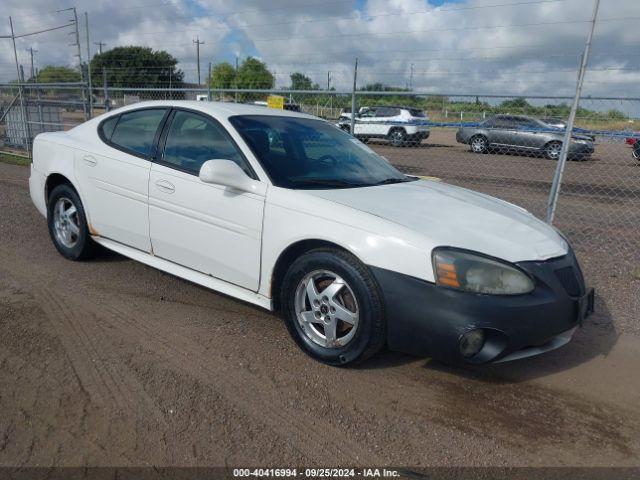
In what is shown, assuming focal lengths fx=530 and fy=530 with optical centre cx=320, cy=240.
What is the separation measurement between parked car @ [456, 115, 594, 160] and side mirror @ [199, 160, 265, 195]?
4980 mm

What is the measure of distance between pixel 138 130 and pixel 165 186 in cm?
80

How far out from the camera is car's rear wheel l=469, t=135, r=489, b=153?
16.3m

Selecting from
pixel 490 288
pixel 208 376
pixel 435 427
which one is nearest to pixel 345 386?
pixel 435 427

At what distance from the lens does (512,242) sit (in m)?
3.14

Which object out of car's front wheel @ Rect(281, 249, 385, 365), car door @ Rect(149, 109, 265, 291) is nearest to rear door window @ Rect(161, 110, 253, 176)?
car door @ Rect(149, 109, 265, 291)

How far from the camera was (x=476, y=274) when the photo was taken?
2.90 metres

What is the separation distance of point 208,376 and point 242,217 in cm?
105

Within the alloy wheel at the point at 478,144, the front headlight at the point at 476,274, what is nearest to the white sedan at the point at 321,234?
the front headlight at the point at 476,274

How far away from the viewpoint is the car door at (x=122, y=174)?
421 cm

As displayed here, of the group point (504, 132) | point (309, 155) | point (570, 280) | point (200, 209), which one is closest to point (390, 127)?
point (504, 132)

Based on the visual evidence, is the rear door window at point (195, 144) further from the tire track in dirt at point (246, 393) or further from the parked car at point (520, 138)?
the parked car at point (520, 138)

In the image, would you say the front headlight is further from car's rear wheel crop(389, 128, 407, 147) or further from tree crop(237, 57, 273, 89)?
tree crop(237, 57, 273, 89)

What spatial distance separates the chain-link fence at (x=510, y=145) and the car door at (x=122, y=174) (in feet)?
3.64

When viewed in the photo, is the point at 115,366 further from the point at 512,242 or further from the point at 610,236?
the point at 610,236
